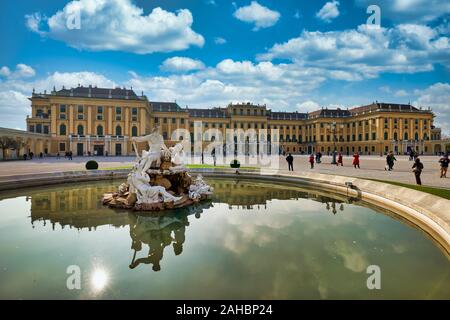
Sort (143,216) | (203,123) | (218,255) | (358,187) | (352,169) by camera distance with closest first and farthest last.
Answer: (218,255) → (143,216) → (358,187) → (352,169) → (203,123)

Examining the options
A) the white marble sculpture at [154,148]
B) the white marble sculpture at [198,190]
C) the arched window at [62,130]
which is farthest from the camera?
the arched window at [62,130]

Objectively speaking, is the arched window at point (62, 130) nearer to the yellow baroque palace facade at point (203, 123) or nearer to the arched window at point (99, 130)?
the yellow baroque palace facade at point (203, 123)

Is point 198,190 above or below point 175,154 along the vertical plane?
below

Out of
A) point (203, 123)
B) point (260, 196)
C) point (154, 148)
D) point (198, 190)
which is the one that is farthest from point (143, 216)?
point (203, 123)

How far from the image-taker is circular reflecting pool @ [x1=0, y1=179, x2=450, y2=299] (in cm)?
484

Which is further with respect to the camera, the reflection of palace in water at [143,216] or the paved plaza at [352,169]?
the paved plaza at [352,169]

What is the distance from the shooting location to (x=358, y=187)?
13133mm

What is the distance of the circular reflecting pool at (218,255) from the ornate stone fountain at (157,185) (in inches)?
29.6

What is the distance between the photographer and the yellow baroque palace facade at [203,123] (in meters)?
55.0

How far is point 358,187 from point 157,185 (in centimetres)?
928

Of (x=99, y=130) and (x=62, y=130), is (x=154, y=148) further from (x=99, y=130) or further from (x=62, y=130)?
(x=62, y=130)

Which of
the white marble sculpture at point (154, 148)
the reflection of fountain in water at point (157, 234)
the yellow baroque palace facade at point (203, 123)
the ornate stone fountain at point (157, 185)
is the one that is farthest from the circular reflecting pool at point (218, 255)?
the yellow baroque palace facade at point (203, 123)

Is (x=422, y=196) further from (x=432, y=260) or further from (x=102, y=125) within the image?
(x=102, y=125)

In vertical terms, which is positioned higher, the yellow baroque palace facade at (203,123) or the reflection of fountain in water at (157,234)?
the yellow baroque palace facade at (203,123)
